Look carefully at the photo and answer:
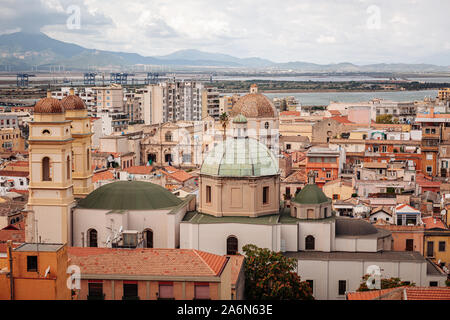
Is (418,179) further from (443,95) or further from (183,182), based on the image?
(443,95)

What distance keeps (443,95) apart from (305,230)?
73.5 metres

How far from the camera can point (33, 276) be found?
11.7 metres

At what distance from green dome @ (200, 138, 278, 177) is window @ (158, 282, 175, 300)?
6589mm

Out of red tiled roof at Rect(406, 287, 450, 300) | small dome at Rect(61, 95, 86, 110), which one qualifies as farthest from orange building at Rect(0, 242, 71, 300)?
small dome at Rect(61, 95, 86, 110)

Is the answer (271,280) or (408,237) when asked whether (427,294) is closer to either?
(271,280)

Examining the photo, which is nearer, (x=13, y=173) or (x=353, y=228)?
(x=353, y=228)

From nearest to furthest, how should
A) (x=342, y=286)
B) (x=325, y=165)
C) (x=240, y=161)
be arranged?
(x=342, y=286), (x=240, y=161), (x=325, y=165)

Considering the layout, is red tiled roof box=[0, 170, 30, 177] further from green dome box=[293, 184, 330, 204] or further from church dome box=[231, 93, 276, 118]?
green dome box=[293, 184, 330, 204]

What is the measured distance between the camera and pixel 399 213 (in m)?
22.7

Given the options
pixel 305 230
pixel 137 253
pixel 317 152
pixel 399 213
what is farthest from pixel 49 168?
pixel 317 152

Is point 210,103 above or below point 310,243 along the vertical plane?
above

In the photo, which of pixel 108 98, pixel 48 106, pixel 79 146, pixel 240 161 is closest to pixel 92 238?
pixel 79 146

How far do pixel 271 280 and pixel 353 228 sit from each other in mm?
4940

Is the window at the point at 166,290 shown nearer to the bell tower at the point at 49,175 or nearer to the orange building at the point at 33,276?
the orange building at the point at 33,276
